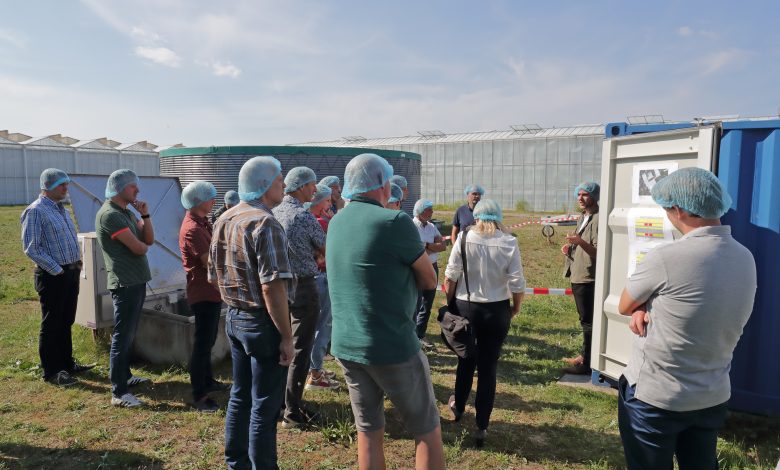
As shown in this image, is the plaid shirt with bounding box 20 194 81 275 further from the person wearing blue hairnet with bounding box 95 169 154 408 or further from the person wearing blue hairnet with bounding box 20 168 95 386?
the person wearing blue hairnet with bounding box 95 169 154 408

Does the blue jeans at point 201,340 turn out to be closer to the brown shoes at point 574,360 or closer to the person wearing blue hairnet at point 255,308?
the person wearing blue hairnet at point 255,308

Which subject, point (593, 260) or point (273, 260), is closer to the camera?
point (273, 260)

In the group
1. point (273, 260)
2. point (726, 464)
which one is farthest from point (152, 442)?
point (726, 464)

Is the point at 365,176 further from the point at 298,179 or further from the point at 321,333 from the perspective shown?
the point at 321,333

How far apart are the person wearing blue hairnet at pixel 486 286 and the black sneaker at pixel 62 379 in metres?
3.88

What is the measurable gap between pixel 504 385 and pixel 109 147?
5061cm

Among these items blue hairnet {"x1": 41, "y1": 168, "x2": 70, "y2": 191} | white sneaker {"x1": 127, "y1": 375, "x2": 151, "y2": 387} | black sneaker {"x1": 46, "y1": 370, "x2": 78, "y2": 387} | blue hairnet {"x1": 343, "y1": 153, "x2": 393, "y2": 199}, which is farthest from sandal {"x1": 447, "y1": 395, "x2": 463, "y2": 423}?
blue hairnet {"x1": 41, "y1": 168, "x2": 70, "y2": 191}

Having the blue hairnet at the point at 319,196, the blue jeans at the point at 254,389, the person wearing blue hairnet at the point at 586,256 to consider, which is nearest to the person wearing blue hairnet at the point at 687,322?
the blue jeans at the point at 254,389

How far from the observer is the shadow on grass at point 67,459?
11.6 feet

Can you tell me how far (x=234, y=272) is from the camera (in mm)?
2936

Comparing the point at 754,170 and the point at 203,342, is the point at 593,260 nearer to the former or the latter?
the point at 754,170

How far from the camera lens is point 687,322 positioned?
6.58 ft

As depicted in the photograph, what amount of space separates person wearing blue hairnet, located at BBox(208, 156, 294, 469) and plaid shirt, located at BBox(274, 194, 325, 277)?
936 mm

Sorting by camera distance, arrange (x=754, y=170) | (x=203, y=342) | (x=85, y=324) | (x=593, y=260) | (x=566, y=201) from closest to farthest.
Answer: (x=754, y=170) < (x=203, y=342) < (x=593, y=260) < (x=85, y=324) < (x=566, y=201)
